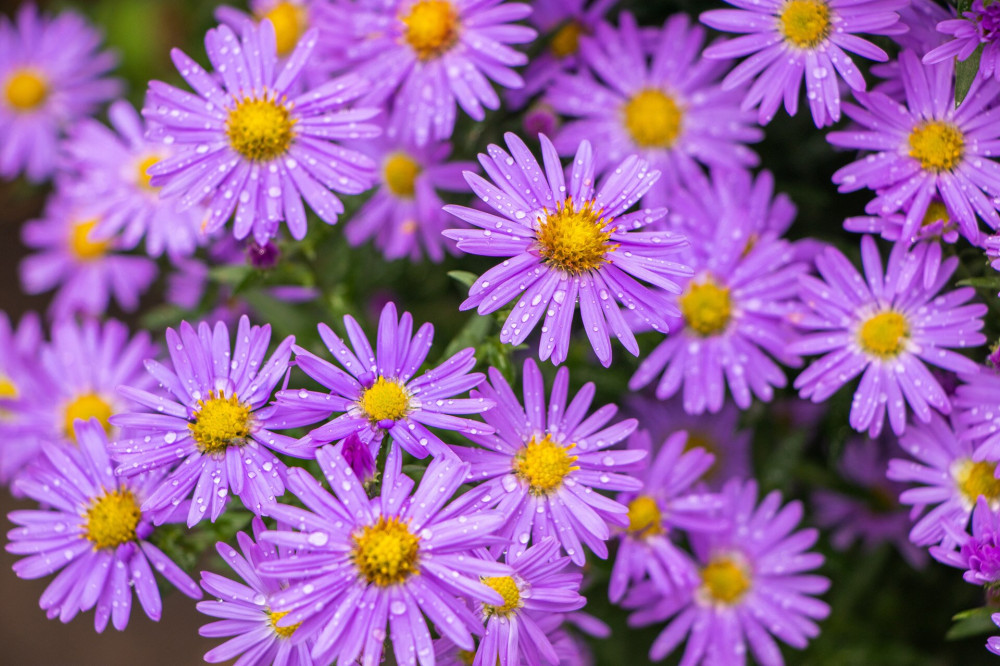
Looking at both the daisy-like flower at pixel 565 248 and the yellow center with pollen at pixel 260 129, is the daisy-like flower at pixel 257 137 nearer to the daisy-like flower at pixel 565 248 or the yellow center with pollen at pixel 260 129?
the yellow center with pollen at pixel 260 129

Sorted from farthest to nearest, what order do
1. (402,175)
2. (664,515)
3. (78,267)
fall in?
1. (78,267)
2. (402,175)
3. (664,515)

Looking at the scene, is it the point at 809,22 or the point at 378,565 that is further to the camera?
the point at 809,22

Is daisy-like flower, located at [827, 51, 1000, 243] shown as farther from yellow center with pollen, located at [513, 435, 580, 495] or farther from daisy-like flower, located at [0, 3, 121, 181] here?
daisy-like flower, located at [0, 3, 121, 181]

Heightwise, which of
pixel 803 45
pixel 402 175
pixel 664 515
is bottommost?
pixel 664 515

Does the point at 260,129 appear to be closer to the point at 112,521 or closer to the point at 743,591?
the point at 112,521

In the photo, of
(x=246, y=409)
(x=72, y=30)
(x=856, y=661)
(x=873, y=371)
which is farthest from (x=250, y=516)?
(x=72, y=30)

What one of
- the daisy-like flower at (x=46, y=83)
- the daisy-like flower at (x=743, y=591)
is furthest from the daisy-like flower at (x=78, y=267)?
the daisy-like flower at (x=743, y=591)

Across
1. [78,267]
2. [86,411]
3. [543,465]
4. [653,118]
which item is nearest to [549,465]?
[543,465]

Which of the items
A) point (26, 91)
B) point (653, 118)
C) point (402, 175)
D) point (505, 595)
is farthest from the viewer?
point (26, 91)
